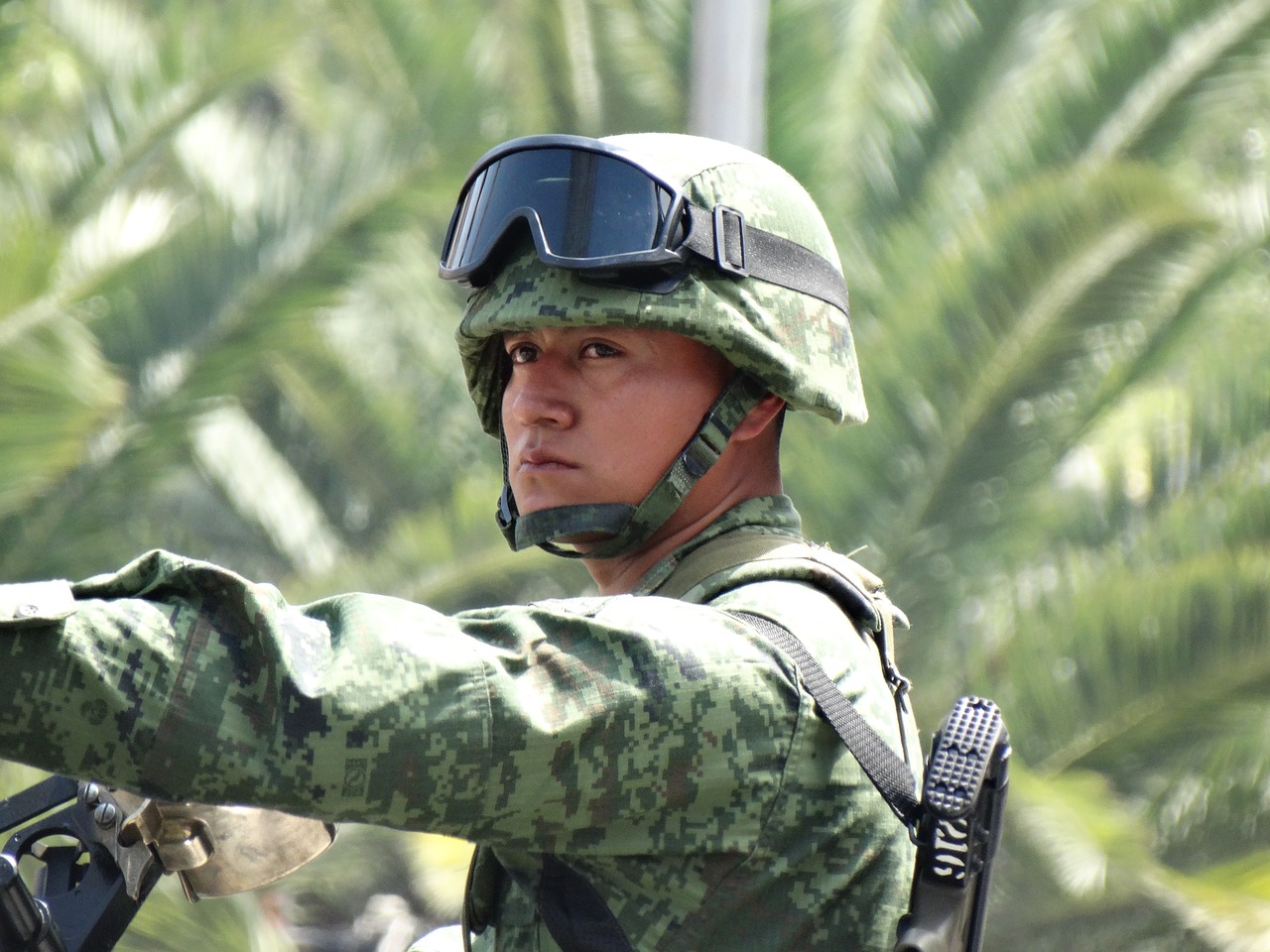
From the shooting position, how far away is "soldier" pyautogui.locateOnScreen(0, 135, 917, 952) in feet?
5.82

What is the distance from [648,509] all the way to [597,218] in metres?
0.44

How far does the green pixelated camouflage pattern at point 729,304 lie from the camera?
2.64 metres

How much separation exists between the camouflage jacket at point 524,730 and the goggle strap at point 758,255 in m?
0.58

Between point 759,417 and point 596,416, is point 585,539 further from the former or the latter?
point 759,417

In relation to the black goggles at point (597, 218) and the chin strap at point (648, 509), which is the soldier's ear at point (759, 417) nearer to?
the chin strap at point (648, 509)

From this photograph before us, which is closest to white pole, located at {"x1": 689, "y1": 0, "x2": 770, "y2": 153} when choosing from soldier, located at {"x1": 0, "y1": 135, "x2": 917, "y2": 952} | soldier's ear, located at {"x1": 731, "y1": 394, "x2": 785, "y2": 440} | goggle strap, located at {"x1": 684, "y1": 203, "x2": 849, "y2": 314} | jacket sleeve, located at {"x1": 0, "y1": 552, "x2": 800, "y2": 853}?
soldier, located at {"x1": 0, "y1": 135, "x2": 917, "y2": 952}

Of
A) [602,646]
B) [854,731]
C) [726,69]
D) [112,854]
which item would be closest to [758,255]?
[854,731]

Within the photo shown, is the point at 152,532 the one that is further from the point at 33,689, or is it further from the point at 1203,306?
the point at 33,689

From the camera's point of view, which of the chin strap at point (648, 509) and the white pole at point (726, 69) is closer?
the chin strap at point (648, 509)

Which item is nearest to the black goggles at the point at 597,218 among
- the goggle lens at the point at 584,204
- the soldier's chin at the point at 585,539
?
the goggle lens at the point at 584,204

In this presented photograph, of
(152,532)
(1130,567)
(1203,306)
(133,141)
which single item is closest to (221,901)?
(152,532)

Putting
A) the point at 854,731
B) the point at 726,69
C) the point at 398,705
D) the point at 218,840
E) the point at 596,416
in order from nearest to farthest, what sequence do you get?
1. the point at 398,705
2. the point at 854,731
3. the point at 218,840
4. the point at 596,416
5. the point at 726,69

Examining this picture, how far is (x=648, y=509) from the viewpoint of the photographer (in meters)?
2.71

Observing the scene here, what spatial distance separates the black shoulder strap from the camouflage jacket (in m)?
0.03
